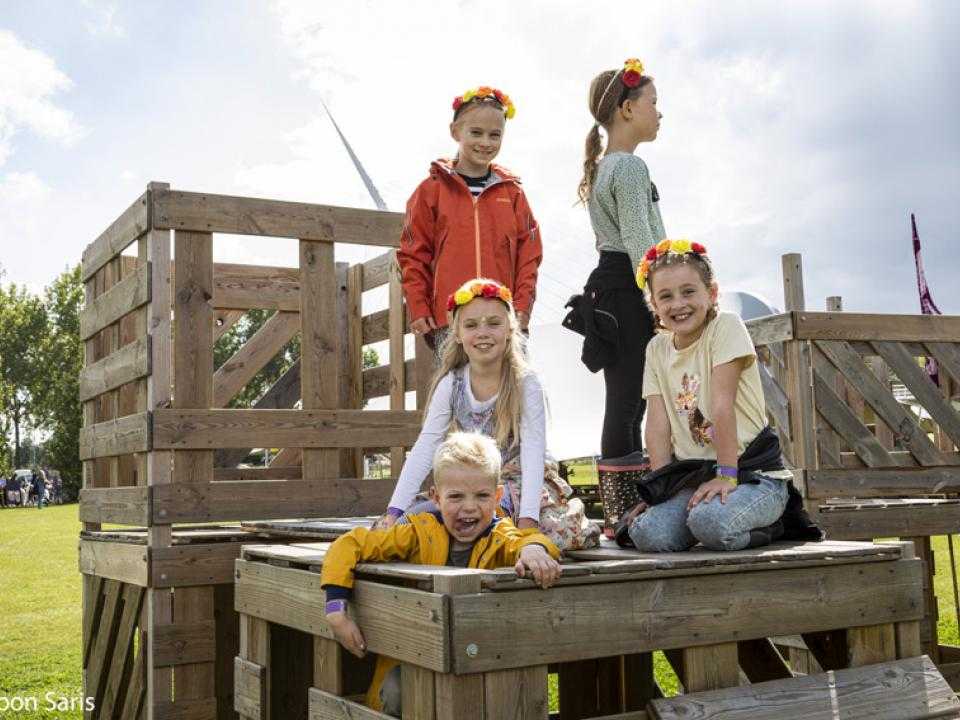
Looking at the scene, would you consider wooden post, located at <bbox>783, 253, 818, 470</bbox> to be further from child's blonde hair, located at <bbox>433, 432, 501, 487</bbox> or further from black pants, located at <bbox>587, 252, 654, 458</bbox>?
child's blonde hair, located at <bbox>433, 432, 501, 487</bbox>

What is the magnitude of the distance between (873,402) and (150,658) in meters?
4.35

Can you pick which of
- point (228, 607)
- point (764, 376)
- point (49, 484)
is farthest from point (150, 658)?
point (49, 484)

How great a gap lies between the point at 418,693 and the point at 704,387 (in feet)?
5.26

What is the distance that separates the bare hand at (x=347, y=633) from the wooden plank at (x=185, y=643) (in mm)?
2271

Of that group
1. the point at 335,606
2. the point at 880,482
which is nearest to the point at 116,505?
the point at 335,606

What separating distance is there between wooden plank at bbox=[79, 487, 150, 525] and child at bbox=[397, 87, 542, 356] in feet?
5.53

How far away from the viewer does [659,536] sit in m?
3.87

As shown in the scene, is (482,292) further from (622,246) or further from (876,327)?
(876,327)

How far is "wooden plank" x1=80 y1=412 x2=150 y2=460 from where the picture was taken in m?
5.43

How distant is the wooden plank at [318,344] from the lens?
579 cm

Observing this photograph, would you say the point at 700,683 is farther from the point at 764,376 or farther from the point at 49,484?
the point at 49,484

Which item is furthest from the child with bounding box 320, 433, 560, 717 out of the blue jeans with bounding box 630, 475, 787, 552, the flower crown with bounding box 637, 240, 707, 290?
the flower crown with bounding box 637, 240, 707, 290

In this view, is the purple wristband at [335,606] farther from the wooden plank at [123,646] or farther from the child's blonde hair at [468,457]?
the wooden plank at [123,646]

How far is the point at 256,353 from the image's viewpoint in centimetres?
865
